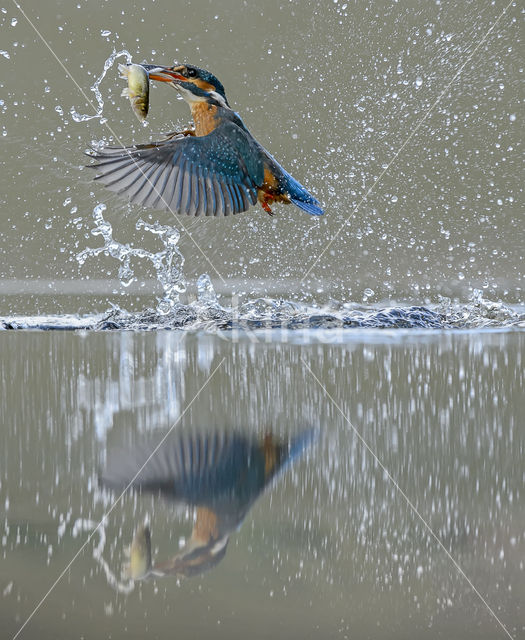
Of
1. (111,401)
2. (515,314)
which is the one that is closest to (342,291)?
(515,314)

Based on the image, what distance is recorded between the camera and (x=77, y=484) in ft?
3.22

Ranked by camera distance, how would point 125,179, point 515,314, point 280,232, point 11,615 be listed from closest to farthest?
point 11,615, point 125,179, point 515,314, point 280,232

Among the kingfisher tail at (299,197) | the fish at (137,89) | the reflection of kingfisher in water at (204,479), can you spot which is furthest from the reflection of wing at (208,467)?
the kingfisher tail at (299,197)

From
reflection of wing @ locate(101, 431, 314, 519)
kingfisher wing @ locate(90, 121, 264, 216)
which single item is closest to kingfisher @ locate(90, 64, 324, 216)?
kingfisher wing @ locate(90, 121, 264, 216)

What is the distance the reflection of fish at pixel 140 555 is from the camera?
69 cm

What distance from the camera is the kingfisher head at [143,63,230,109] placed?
2670 mm

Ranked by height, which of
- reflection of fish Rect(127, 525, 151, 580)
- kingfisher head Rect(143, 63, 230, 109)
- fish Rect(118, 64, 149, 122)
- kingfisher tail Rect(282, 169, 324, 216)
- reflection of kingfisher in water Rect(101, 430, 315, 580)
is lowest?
reflection of fish Rect(127, 525, 151, 580)

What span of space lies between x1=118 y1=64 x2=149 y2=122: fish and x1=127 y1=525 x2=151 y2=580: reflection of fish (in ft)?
5.58

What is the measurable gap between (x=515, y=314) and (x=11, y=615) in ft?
9.59

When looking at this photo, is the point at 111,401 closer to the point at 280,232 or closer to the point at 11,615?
the point at 11,615

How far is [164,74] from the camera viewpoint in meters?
2.75

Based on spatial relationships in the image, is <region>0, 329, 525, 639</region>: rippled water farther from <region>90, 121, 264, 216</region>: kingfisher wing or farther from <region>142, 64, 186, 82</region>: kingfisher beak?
<region>142, 64, 186, 82</region>: kingfisher beak

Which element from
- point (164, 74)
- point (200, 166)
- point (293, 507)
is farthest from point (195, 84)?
point (293, 507)

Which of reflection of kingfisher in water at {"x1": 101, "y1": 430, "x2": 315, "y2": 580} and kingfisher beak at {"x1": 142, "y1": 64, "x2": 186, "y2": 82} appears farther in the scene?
kingfisher beak at {"x1": 142, "y1": 64, "x2": 186, "y2": 82}
